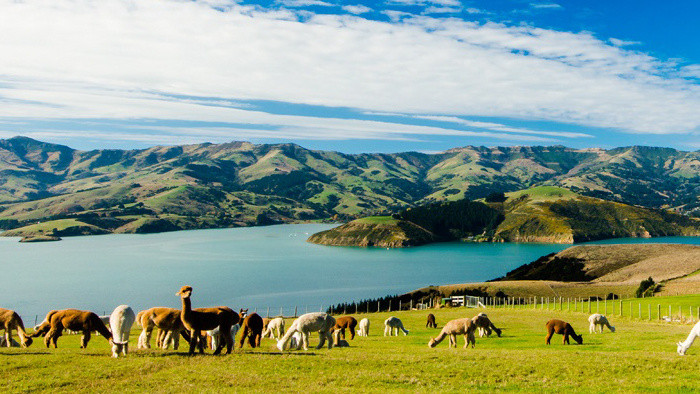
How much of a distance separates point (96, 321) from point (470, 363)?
15.4 m

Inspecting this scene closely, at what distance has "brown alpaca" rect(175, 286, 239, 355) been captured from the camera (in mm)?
18281

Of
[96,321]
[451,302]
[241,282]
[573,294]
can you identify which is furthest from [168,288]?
[96,321]

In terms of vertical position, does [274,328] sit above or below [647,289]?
below

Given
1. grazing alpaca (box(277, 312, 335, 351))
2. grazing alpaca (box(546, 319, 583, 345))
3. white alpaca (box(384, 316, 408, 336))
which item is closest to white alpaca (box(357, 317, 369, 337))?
white alpaca (box(384, 316, 408, 336))

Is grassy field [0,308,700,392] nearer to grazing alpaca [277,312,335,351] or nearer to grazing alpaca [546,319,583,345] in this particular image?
grazing alpaca [277,312,335,351]

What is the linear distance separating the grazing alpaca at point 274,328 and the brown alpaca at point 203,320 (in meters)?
10.4

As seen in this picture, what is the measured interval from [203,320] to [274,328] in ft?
45.1

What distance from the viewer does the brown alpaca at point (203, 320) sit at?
60.0ft

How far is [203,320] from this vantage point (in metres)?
18.7

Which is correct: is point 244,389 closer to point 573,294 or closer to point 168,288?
point 573,294

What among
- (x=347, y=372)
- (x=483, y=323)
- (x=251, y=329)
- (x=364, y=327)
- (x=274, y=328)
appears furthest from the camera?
(x=364, y=327)

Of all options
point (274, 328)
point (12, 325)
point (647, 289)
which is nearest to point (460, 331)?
point (274, 328)

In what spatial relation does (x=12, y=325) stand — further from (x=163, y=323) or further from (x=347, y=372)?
(x=347, y=372)

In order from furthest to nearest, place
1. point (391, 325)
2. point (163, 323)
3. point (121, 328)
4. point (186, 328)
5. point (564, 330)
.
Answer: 1. point (391, 325)
2. point (564, 330)
3. point (163, 323)
4. point (186, 328)
5. point (121, 328)
